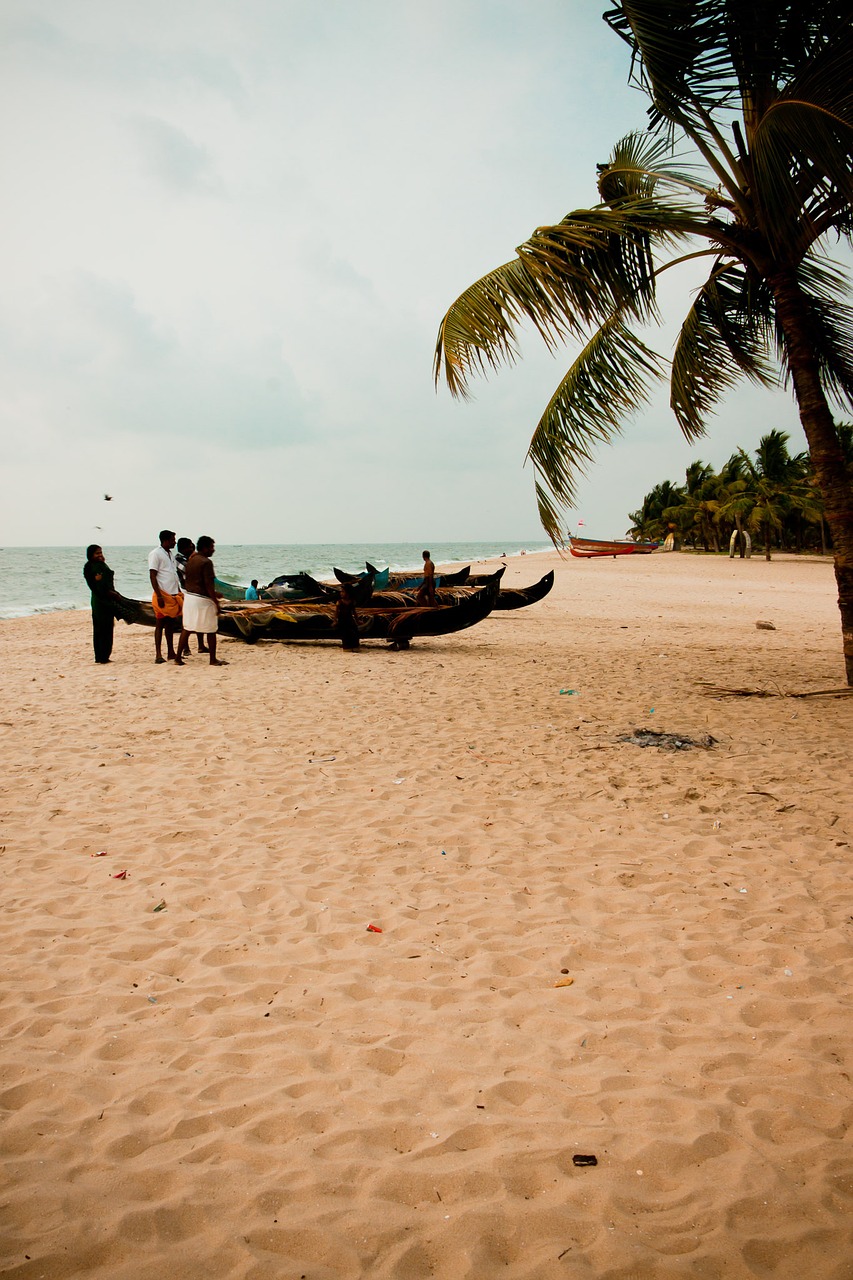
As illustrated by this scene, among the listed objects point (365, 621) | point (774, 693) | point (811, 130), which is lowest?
point (774, 693)

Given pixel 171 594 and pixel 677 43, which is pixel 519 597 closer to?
pixel 171 594

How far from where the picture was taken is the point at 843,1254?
74.3 inches

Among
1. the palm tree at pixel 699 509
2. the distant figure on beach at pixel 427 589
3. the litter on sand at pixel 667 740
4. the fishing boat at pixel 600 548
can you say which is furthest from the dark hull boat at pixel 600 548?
the litter on sand at pixel 667 740

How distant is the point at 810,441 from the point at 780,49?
3303 millimetres

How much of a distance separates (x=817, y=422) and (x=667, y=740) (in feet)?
12.0

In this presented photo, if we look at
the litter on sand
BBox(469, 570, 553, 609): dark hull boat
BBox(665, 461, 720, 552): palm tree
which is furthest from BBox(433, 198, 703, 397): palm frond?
BBox(665, 461, 720, 552): palm tree

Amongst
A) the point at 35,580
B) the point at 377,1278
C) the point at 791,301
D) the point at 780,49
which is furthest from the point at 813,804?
the point at 35,580

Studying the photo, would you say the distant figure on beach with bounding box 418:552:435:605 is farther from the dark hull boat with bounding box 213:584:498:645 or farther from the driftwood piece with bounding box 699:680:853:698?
the driftwood piece with bounding box 699:680:853:698

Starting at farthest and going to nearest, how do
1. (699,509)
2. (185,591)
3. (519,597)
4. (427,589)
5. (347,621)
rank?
(699,509) < (519,597) < (427,589) < (347,621) < (185,591)

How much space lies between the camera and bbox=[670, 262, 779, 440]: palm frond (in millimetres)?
8578

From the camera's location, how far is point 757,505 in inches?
1695

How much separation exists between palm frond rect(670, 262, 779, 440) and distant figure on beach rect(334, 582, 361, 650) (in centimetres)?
604

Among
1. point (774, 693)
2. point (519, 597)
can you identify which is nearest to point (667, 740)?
point (774, 693)

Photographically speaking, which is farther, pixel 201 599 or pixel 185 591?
pixel 185 591
